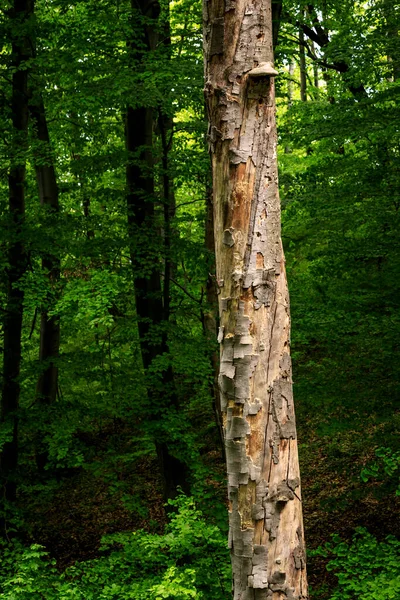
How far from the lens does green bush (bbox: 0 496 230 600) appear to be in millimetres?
5367

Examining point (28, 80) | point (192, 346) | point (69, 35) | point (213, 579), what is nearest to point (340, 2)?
point (69, 35)

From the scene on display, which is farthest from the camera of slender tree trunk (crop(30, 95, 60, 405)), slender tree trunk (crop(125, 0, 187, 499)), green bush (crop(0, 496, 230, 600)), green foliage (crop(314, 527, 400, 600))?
slender tree trunk (crop(30, 95, 60, 405))

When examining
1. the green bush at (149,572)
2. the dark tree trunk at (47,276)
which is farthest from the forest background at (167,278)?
the dark tree trunk at (47,276)

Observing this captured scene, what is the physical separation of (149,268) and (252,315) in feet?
18.1

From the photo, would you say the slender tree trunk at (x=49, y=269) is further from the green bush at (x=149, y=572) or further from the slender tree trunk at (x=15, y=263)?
the green bush at (x=149, y=572)

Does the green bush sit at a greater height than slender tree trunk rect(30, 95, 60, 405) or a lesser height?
lesser

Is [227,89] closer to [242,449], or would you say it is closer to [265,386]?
[265,386]

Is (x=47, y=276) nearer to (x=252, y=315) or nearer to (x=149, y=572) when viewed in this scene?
(x=149, y=572)

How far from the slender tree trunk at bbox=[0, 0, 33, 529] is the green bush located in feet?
8.24

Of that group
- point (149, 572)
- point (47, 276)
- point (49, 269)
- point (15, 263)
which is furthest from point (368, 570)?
point (47, 276)

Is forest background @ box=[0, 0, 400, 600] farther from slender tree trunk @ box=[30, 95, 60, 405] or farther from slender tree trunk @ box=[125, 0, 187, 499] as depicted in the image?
slender tree trunk @ box=[30, 95, 60, 405]

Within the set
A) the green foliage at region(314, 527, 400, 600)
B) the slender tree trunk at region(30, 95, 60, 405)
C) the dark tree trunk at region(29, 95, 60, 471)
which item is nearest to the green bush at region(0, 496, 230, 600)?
the green foliage at region(314, 527, 400, 600)

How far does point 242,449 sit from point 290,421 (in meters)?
0.27

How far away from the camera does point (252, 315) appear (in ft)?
10.3
